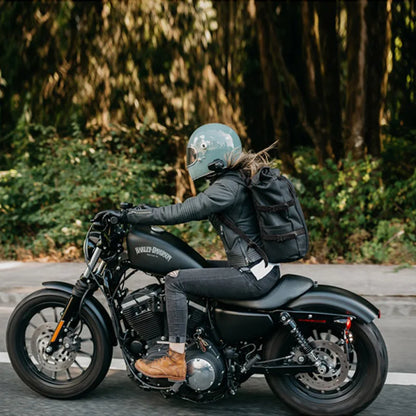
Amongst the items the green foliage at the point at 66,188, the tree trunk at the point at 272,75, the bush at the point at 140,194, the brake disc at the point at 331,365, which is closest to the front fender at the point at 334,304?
the brake disc at the point at 331,365

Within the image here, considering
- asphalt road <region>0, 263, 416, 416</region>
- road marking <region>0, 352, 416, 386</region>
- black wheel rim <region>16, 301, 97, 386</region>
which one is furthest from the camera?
road marking <region>0, 352, 416, 386</region>

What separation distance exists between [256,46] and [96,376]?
8.75 m

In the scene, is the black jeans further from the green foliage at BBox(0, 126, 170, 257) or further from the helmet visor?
the green foliage at BBox(0, 126, 170, 257)

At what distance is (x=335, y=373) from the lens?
4172mm

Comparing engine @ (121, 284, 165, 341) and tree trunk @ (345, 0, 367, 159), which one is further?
tree trunk @ (345, 0, 367, 159)

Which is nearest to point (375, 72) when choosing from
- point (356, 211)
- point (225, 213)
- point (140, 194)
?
point (356, 211)

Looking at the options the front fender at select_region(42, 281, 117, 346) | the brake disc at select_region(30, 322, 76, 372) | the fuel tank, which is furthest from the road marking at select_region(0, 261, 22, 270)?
the fuel tank

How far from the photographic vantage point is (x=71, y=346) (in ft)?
14.7

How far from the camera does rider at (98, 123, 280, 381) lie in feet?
13.5

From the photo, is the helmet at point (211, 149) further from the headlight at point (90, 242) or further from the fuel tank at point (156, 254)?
the headlight at point (90, 242)

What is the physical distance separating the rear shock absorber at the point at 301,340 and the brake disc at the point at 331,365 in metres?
0.03

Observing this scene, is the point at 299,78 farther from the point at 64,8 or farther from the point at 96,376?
the point at 96,376

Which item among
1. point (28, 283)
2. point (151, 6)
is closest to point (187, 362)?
point (28, 283)

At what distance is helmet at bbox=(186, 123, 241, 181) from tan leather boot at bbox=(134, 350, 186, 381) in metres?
1.07
